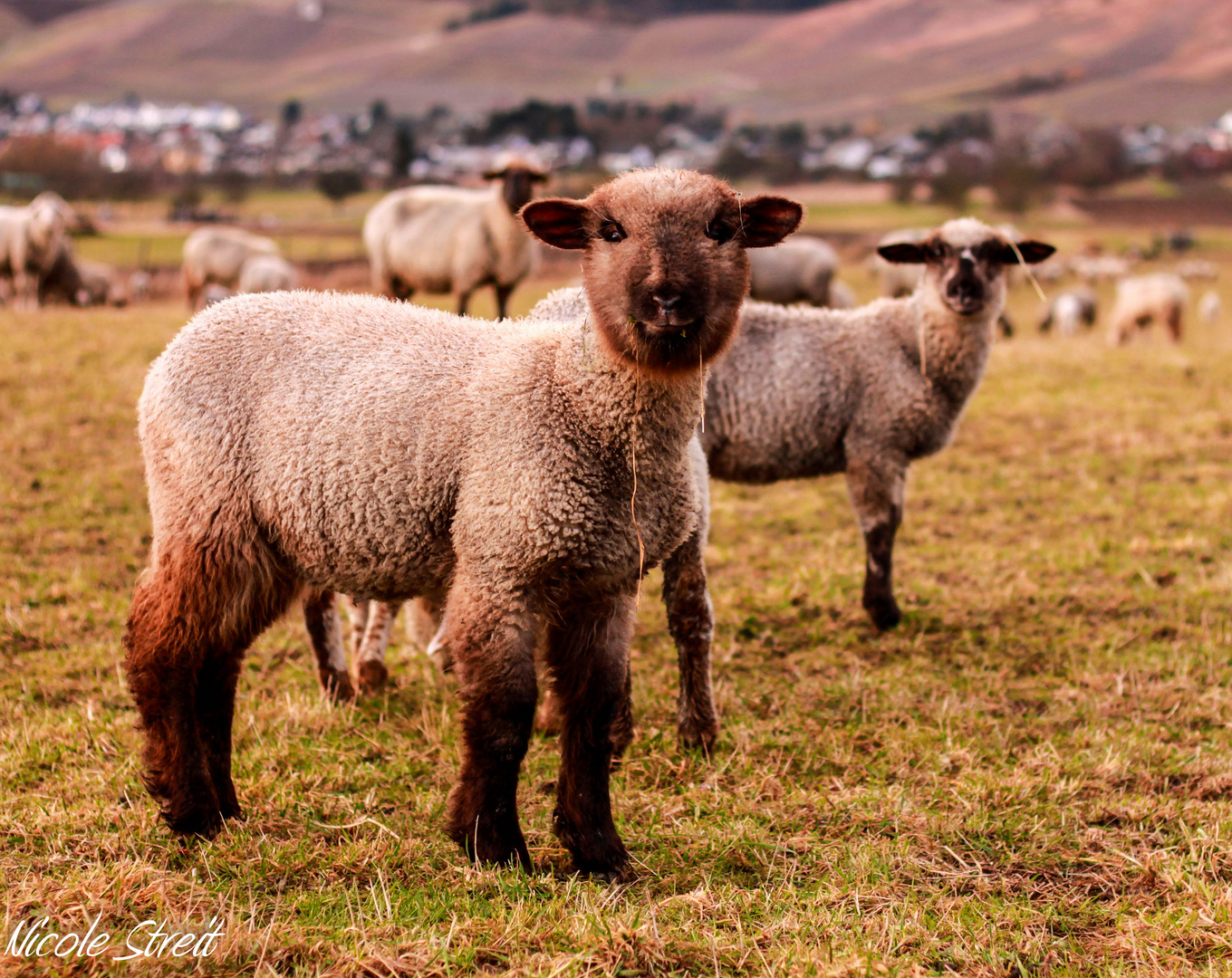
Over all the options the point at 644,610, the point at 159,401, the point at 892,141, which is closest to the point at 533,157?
the point at 644,610

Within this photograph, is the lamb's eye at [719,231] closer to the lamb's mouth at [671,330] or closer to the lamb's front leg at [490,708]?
the lamb's mouth at [671,330]

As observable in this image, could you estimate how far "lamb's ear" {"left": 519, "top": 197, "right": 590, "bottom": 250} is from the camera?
11.9 ft

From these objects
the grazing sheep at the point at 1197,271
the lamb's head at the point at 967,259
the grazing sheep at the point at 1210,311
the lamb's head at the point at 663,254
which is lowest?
the grazing sheep at the point at 1197,271

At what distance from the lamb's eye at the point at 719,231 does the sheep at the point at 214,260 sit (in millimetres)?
17623

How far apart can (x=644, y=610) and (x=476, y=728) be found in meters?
3.20

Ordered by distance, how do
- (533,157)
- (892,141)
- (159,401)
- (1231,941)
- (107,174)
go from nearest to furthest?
(1231,941)
(159,401)
(533,157)
(107,174)
(892,141)

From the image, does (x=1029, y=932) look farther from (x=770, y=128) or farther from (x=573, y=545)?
(x=770, y=128)

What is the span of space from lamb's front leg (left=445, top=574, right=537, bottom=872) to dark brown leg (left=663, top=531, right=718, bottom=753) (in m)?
1.37

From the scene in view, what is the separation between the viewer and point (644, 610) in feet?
22.0

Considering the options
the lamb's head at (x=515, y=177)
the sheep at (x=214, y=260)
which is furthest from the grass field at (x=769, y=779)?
the sheep at (x=214, y=260)

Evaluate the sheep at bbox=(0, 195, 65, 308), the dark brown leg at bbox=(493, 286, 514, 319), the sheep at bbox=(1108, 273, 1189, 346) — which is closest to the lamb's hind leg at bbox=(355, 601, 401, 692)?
the dark brown leg at bbox=(493, 286, 514, 319)

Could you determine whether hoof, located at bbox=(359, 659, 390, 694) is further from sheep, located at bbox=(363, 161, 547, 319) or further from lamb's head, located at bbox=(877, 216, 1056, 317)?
sheep, located at bbox=(363, 161, 547, 319)

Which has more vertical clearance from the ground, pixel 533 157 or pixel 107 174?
pixel 533 157

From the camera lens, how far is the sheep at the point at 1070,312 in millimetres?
25781
